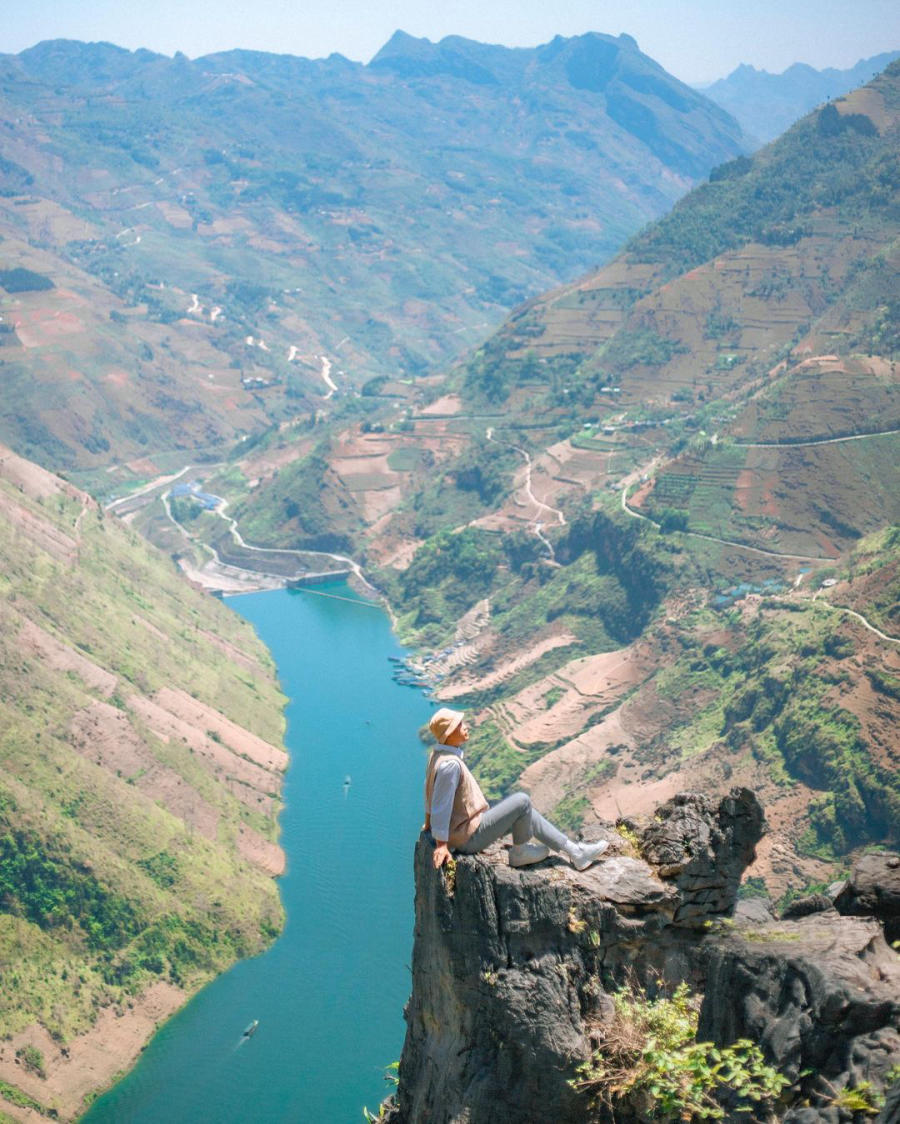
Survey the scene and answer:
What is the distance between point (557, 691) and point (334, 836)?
51.5 ft

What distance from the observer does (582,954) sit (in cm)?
970

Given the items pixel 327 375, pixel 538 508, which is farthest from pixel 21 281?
pixel 538 508

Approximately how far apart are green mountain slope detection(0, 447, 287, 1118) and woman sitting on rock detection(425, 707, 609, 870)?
3013 cm

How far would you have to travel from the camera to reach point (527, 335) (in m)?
111

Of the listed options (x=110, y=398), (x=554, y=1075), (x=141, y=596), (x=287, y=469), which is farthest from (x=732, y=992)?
(x=110, y=398)

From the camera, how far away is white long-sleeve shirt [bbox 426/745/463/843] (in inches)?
395

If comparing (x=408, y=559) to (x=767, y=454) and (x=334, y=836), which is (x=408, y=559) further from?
(x=334, y=836)

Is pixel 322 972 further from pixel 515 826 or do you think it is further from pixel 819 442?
pixel 819 442

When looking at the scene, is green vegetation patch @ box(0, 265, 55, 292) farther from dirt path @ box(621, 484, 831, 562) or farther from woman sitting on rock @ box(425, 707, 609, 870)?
woman sitting on rock @ box(425, 707, 609, 870)

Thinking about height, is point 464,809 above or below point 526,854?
A: above

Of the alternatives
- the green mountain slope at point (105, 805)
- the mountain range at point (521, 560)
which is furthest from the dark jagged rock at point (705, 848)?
the green mountain slope at point (105, 805)

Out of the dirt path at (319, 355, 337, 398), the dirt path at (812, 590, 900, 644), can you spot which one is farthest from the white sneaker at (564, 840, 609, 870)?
the dirt path at (319, 355, 337, 398)

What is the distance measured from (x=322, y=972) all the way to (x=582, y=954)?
111 feet

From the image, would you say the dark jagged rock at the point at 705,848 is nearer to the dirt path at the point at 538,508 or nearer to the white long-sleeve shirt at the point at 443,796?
the white long-sleeve shirt at the point at 443,796
